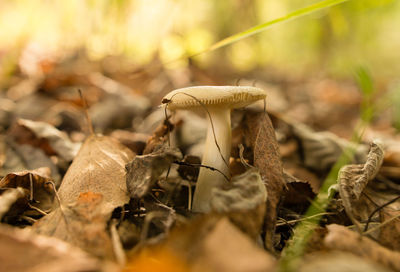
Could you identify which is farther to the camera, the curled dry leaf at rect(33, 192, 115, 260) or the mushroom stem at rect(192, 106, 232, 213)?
the mushroom stem at rect(192, 106, 232, 213)

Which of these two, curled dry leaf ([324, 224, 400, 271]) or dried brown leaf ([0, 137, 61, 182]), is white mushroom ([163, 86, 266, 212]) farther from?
dried brown leaf ([0, 137, 61, 182])

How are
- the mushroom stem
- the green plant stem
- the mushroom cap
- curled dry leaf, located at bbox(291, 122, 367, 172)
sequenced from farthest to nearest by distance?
1. curled dry leaf, located at bbox(291, 122, 367, 172)
2. the mushroom stem
3. the mushroom cap
4. the green plant stem

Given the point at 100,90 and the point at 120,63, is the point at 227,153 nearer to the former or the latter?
the point at 100,90

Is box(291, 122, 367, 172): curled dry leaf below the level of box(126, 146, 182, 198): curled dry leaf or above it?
below

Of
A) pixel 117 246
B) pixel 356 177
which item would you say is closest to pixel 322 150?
pixel 356 177

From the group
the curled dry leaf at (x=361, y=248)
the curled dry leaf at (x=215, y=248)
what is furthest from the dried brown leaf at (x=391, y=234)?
the curled dry leaf at (x=215, y=248)

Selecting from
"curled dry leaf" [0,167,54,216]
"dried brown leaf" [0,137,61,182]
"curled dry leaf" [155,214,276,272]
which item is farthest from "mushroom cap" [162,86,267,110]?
"dried brown leaf" [0,137,61,182]

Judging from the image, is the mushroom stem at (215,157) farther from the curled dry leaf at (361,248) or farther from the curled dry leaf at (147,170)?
the curled dry leaf at (361,248)

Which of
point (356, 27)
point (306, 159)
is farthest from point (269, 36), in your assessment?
point (306, 159)
